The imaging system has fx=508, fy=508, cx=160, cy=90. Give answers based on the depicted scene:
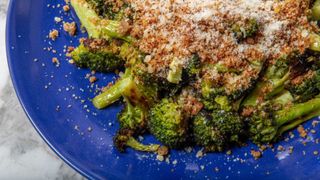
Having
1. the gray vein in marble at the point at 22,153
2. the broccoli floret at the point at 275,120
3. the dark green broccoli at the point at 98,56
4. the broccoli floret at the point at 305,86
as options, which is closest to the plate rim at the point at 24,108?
the dark green broccoli at the point at 98,56

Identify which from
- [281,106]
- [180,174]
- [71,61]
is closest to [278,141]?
[281,106]

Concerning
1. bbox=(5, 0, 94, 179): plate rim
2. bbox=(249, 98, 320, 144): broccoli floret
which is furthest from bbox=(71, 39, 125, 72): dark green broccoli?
bbox=(249, 98, 320, 144): broccoli floret

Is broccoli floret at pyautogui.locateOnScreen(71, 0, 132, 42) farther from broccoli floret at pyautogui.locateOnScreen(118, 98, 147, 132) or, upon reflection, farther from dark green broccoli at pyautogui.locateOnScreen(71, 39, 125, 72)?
broccoli floret at pyautogui.locateOnScreen(118, 98, 147, 132)

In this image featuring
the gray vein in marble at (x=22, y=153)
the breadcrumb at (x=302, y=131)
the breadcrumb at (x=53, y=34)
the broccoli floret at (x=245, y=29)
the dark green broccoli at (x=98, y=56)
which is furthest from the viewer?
the gray vein in marble at (x=22, y=153)

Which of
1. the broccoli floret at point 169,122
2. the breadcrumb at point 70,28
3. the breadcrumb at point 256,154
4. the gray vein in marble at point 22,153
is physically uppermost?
the breadcrumb at point 70,28

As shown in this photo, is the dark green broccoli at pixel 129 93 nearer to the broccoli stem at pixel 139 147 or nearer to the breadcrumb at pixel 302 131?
the broccoli stem at pixel 139 147

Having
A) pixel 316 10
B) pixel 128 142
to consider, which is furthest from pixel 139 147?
pixel 316 10

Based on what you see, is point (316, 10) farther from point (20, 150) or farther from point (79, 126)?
point (20, 150)

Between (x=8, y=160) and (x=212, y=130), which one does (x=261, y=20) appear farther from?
(x=8, y=160)
